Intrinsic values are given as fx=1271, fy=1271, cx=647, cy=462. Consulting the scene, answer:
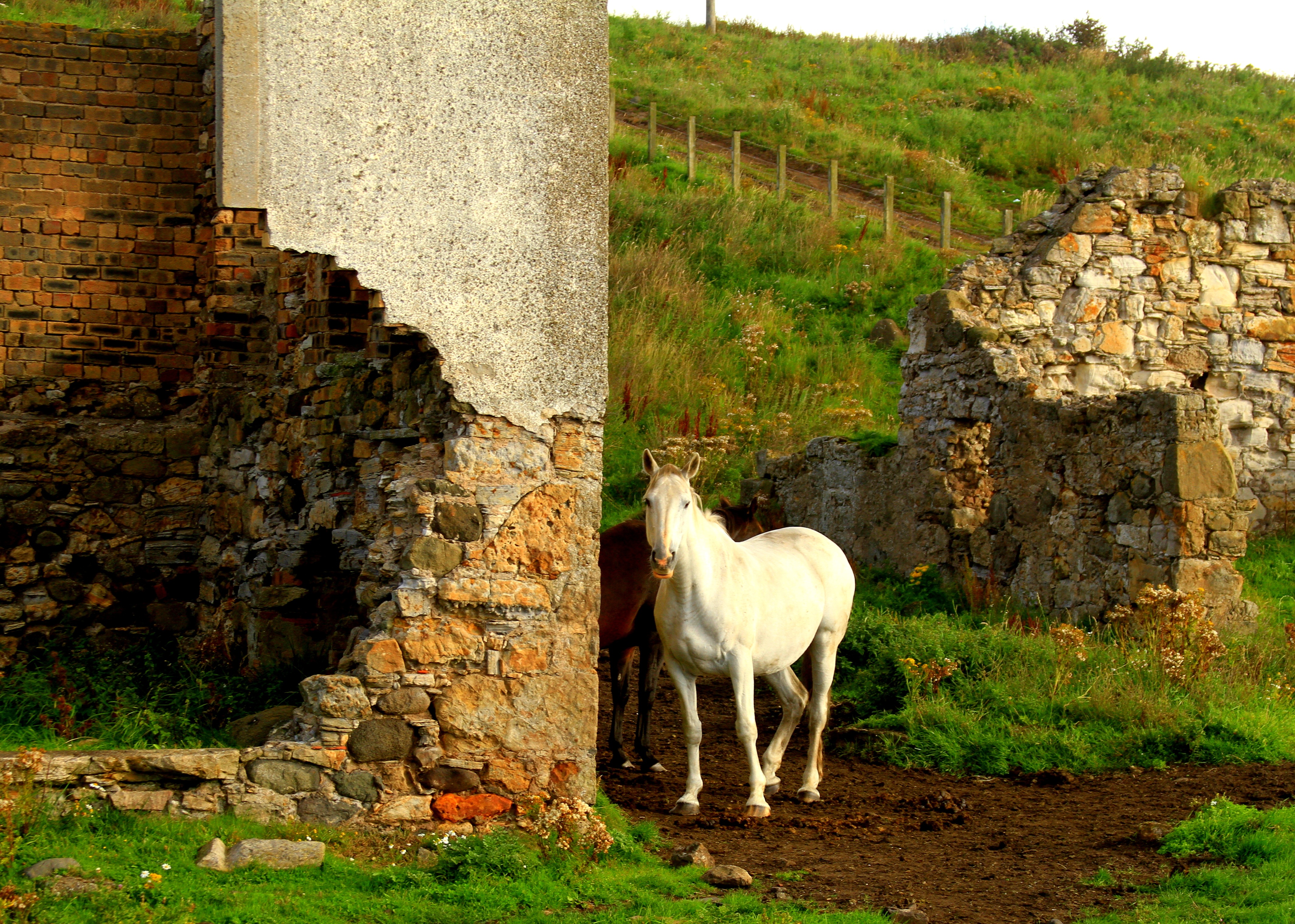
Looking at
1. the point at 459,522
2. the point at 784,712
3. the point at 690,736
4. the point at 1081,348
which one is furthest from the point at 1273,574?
the point at 459,522

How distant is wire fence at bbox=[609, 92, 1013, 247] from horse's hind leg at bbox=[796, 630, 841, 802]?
15.4m

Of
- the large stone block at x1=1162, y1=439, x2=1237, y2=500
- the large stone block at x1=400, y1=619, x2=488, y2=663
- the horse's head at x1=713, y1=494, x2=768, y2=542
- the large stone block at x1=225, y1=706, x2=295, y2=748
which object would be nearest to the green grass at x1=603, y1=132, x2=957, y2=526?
the horse's head at x1=713, y1=494, x2=768, y2=542

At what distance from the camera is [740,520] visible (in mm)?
9969

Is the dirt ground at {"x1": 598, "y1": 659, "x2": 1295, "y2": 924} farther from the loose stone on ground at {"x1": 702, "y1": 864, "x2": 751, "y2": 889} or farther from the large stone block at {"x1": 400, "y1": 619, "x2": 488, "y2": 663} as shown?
the large stone block at {"x1": 400, "y1": 619, "x2": 488, "y2": 663}

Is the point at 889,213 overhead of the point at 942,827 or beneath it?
overhead

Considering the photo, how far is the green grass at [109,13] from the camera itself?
21781 mm

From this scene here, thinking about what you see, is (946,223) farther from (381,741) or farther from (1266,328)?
(381,741)

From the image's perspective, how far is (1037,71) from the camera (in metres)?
36.4

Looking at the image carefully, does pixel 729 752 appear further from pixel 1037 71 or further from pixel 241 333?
pixel 1037 71

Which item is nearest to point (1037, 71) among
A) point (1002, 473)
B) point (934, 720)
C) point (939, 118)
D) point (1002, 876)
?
point (939, 118)

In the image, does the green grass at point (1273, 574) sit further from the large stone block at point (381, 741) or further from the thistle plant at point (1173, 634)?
the large stone block at point (381, 741)

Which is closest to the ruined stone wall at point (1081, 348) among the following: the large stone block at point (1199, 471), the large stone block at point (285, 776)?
the large stone block at point (1199, 471)

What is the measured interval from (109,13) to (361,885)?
2244cm

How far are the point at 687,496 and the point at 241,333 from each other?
352cm
